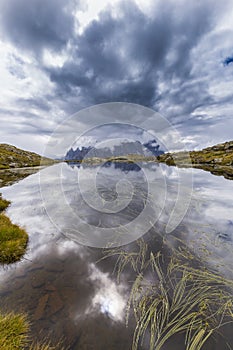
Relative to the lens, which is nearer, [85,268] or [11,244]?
[85,268]

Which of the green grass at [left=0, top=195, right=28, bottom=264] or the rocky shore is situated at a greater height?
the rocky shore

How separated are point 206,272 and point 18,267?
449 inches

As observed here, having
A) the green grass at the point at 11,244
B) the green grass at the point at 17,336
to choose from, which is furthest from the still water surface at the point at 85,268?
the green grass at the point at 11,244

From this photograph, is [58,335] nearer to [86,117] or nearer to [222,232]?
[222,232]

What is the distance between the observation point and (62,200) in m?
25.8

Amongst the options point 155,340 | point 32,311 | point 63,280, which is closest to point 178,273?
point 155,340

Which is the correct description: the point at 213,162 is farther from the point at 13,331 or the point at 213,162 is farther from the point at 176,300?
the point at 13,331

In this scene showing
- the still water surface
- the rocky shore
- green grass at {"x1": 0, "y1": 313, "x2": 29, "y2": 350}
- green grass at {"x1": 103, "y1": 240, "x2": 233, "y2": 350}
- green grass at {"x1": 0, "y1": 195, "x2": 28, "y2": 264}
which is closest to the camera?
green grass at {"x1": 0, "y1": 313, "x2": 29, "y2": 350}

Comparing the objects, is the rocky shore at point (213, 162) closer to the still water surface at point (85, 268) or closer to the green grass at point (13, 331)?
the still water surface at point (85, 268)

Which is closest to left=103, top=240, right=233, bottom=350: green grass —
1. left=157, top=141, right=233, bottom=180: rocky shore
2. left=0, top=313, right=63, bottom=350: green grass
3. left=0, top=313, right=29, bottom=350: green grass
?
left=0, top=313, right=63, bottom=350: green grass

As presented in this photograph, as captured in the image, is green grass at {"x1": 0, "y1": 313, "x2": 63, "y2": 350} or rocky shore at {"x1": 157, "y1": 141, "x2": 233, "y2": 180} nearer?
green grass at {"x1": 0, "y1": 313, "x2": 63, "y2": 350}

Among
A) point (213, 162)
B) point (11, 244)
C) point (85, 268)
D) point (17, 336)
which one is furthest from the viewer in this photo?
point (213, 162)

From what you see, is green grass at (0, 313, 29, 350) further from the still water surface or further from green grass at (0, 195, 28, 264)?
green grass at (0, 195, 28, 264)

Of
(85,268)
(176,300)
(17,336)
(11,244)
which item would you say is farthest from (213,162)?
(17,336)
